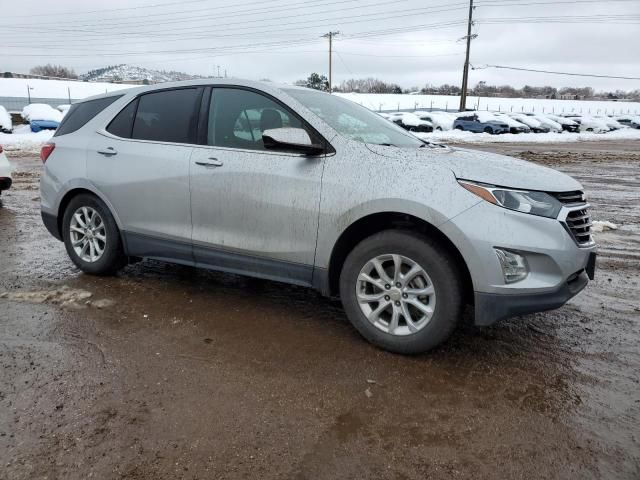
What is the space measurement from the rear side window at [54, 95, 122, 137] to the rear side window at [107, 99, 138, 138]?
253 mm

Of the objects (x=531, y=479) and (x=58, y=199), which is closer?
(x=531, y=479)

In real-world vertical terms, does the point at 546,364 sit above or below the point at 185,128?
below

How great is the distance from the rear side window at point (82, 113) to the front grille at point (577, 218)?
3.97 meters

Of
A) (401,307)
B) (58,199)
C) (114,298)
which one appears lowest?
(114,298)

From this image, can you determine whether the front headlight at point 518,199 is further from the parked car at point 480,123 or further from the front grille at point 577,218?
the parked car at point 480,123

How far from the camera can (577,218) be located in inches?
130

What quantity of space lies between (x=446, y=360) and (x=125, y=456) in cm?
202

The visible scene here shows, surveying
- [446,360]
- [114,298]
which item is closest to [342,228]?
[446,360]

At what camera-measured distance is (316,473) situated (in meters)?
2.32

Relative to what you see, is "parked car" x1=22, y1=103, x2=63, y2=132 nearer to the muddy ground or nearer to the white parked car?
the muddy ground

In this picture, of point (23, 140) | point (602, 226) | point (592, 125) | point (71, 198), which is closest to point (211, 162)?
point (71, 198)

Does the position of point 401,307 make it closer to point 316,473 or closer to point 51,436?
point 316,473

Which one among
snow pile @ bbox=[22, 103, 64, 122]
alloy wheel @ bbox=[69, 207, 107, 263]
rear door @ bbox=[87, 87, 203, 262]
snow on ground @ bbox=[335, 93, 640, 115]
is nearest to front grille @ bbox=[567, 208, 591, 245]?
rear door @ bbox=[87, 87, 203, 262]

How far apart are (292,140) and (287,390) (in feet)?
5.48
